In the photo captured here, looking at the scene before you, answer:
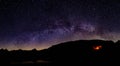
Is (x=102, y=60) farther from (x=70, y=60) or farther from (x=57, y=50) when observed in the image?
(x=57, y=50)

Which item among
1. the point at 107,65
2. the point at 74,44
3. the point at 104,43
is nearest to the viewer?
the point at 107,65

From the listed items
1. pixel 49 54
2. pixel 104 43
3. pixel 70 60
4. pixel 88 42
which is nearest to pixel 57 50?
pixel 49 54

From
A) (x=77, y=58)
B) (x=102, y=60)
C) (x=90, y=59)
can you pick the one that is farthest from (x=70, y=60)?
(x=102, y=60)

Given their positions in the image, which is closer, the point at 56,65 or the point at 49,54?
the point at 56,65

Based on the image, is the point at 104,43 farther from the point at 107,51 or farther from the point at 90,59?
the point at 90,59

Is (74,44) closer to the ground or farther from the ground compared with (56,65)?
farther from the ground

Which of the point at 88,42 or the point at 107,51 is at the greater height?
the point at 88,42

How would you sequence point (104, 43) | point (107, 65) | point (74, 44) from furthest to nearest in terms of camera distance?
point (74, 44)
point (104, 43)
point (107, 65)

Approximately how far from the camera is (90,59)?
941cm

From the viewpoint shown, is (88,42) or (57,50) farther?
(57,50)

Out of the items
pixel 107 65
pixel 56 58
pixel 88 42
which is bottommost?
pixel 107 65

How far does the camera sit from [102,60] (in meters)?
9.26

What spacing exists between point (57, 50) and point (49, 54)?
1.90 ft

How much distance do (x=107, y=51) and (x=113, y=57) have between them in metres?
0.44
